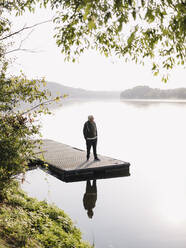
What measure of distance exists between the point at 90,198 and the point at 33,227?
5.22m

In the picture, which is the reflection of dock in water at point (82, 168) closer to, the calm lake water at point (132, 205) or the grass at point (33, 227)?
the calm lake water at point (132, 205)

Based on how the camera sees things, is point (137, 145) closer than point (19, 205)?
No

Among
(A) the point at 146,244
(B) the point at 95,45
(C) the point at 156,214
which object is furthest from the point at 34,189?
(B) the point at 95,45

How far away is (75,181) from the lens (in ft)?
43.0

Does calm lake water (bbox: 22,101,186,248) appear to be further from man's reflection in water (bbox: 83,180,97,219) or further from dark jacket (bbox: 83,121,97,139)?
dark jacket (bbox: 83,121,97,139)

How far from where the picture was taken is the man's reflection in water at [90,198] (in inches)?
393

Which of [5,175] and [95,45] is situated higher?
[95,45]

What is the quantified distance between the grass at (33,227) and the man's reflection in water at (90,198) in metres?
2.45

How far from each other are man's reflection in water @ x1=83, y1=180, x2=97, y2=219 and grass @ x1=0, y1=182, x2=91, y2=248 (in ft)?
8.05

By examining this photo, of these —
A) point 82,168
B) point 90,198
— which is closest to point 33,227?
point 90,198

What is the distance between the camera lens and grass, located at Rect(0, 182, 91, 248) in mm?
5277

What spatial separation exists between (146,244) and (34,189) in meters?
5.63

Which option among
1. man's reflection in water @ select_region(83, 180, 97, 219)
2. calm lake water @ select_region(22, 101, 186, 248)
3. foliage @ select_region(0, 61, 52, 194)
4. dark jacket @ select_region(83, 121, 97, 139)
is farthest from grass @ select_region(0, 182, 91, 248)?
dark jacket @ select_region(83, 121, 97, 139)

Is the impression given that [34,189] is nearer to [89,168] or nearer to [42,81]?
[89,168]
